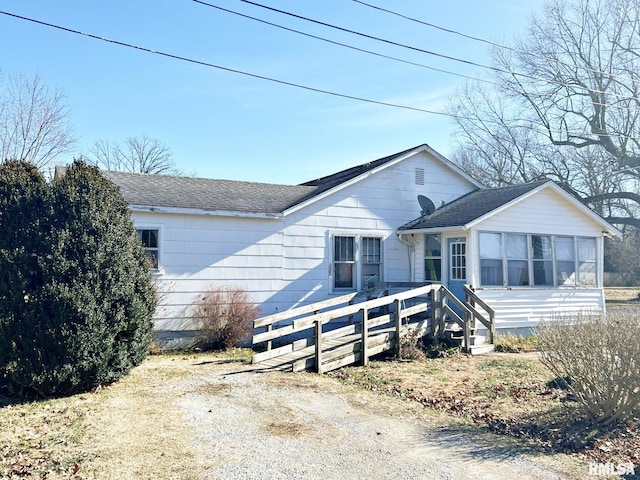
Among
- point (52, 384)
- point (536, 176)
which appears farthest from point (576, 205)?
point (536, 176)

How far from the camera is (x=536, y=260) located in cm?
1409

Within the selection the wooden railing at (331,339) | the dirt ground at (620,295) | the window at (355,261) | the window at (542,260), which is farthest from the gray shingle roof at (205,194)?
the dirt ground at (620,295)

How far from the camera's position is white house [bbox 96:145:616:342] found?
11.9 metres

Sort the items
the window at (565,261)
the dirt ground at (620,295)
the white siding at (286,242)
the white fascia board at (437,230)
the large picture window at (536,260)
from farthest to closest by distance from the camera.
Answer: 1. the dirt ground at (620,295)
2. the window at (565,261)
3. the large picture window at (536,260)
4. the white fascia board at (437,230)
5. the white siding at (286,242)

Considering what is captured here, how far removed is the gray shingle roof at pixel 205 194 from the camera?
12.1m

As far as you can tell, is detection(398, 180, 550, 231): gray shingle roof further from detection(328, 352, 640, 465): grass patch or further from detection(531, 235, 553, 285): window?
detection(328, 352, 640, 465): grass patch

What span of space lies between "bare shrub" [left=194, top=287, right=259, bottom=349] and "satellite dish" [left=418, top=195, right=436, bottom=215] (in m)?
6.15

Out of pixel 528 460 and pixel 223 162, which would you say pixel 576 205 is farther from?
pixel 223 162

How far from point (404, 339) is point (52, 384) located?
22.0 ft

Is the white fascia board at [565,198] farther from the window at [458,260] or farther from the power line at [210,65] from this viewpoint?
the power line at [210,65]

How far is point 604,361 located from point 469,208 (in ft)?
28.0

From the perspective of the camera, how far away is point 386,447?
18.6ft

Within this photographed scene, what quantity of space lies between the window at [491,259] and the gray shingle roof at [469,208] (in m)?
0.70

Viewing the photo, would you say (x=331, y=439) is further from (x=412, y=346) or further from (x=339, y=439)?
(x=412, y=346)
